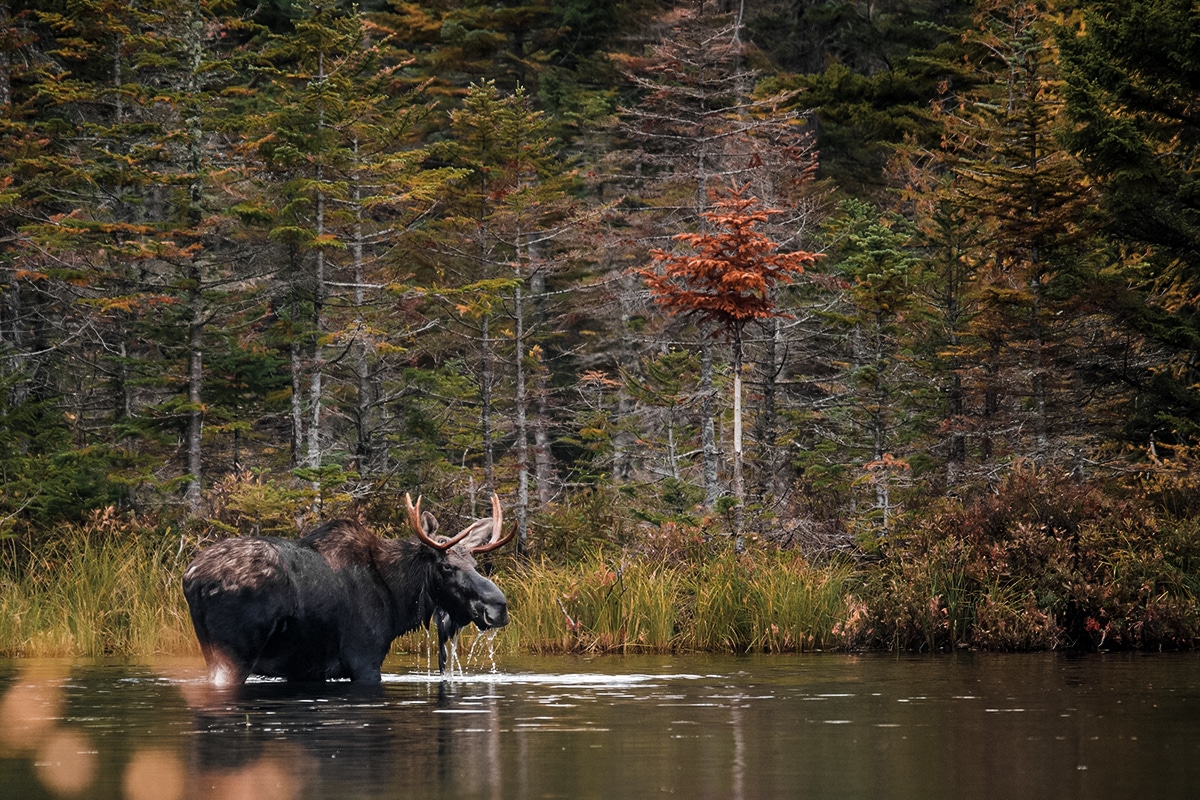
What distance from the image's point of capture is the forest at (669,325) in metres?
19.6

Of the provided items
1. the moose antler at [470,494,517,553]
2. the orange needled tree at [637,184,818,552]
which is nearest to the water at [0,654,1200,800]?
the moose antler at [470,494,517,553]

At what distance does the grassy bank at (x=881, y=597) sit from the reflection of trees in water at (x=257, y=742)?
460 cm

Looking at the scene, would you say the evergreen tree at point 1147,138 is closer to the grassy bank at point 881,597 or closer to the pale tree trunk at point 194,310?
the grassy bank at point 881,597

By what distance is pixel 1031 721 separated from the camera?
37.0 ft

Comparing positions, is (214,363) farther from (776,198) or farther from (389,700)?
(389,700)

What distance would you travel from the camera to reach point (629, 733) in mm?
10875

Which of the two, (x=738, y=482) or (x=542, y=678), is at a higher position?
(x=738, y=482)

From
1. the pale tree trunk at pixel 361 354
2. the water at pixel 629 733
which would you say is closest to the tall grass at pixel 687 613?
the water at pixel 629 733

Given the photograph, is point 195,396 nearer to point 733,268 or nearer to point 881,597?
point 733,268

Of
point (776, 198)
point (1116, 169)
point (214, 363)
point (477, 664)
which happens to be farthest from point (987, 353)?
point (214, 363)

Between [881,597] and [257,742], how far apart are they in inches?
394

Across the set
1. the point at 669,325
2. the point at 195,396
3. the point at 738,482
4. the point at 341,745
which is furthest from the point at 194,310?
the point at 341,745

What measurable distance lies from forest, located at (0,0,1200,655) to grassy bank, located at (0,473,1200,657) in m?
0.06

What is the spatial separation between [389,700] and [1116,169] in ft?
42.0
